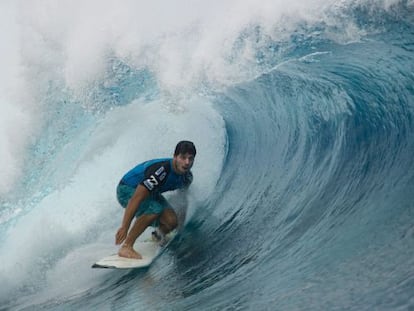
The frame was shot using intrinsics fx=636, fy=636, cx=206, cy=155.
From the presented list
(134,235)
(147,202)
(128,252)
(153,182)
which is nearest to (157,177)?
(153,182)

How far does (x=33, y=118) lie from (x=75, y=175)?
1365mm

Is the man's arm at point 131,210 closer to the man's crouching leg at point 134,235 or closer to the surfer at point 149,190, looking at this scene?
the surfer at point 149,190

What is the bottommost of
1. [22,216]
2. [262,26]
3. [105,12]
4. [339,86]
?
[339,86]

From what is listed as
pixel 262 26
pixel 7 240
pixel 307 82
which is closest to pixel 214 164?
pixel 307 82

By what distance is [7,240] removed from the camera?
7.39m

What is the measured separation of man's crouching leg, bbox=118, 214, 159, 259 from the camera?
17.9 feet

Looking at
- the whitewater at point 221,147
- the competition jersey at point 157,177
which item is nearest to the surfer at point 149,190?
the competition jersey at point 157,177

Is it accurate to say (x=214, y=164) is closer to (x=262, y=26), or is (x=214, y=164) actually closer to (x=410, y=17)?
(x=262, y=26)

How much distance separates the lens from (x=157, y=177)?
543cm

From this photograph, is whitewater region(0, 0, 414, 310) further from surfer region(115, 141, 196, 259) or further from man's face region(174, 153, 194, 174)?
man's face region(174, 153, 194, 174)

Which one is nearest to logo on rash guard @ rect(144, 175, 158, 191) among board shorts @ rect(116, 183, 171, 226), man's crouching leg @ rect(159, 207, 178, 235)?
board shorts @ rect(116, 183, 171, 226)

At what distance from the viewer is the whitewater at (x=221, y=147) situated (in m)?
3.98

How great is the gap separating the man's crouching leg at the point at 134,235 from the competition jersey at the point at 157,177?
10.0 inches

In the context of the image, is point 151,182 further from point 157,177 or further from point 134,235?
point 134,235
